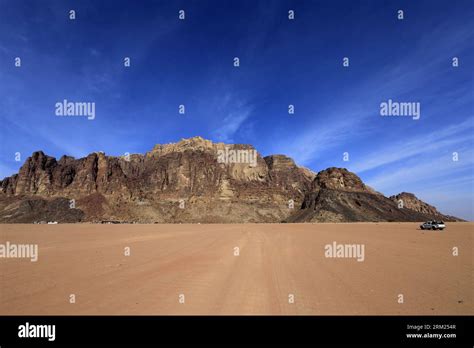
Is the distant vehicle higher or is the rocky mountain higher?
the rocky mountain

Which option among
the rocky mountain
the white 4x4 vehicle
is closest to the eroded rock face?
the rocky mountain

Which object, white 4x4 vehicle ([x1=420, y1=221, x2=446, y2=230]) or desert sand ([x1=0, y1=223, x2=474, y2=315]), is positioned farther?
white 4x4 vehicle ([x1=420, y1=221, x2=446, y2=230])

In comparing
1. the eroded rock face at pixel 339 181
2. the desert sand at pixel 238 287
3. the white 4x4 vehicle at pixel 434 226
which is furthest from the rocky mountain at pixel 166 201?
the desert sand at pixel 238 287

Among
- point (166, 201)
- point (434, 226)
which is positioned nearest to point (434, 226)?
point (434, 226)

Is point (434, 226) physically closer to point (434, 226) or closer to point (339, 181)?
point (434, 226)

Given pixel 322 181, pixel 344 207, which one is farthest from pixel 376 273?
pixel 322 181

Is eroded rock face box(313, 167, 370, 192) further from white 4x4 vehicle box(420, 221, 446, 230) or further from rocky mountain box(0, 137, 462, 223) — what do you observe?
white 4x4 vehicle box(420, 221, 446, 230)

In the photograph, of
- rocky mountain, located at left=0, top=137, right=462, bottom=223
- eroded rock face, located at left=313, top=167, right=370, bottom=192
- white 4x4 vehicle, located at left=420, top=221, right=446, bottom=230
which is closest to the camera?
white 4x4 vehicle, located at left=420, top=221, right=446, bottom=230

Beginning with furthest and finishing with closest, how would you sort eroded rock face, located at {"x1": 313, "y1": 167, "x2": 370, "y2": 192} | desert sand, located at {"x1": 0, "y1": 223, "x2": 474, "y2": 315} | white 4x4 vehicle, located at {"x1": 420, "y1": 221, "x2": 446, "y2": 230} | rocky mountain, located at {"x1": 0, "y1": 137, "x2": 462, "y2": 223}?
eroded rock face, located at {"x1": 313, "y1": 167, "x2": 370, "y2": 192} → rocky mountain, located at {"x1": 0, "y1": 137, "x2": 462, "y2": 223} → white 4x4 vehicle, located at {"x1": 420, "y1": 221, "x2": 446, "y2": 230} → desert sand, located at {"x1": 0, "y1": 223, "x2": 474, "y2": 315}

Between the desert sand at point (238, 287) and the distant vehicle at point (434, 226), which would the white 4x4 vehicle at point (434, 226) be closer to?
the distant vehicle at point (434, 226)

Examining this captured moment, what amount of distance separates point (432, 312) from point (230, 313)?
14.5ft

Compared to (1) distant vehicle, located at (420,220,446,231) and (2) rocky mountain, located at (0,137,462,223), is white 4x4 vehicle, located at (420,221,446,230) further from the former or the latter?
(2) rocky mountain, located at (0,137,462,223)

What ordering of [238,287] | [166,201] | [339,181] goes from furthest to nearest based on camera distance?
[166,201], [339,181], [238,287]
